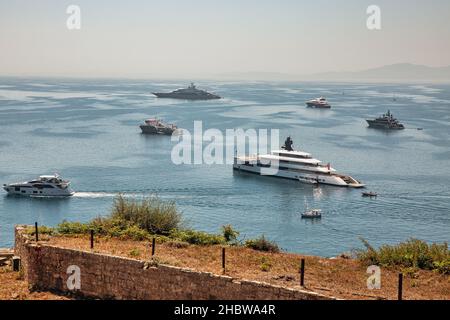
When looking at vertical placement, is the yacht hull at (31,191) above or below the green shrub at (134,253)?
below

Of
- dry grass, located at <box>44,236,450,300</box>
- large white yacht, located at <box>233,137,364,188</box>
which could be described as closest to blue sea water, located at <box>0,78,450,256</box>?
large white yacht, located at <box>233,137,364,188</box>

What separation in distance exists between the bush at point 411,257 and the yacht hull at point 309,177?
105ft

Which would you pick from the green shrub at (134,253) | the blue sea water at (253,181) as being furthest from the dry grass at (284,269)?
the blue sea water at (253,181)

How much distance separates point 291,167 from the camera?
50.4 metres

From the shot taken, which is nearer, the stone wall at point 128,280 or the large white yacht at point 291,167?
the stone wall at point 128,280

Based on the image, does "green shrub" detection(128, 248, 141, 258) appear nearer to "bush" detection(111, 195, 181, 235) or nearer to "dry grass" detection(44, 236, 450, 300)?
"dry grass" detection(44, 236, 450, 300)

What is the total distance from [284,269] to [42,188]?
99.6ft

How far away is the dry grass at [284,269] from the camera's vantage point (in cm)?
1103

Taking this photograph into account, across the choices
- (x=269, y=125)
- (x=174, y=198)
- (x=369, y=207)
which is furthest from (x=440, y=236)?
(x=269, y=125)

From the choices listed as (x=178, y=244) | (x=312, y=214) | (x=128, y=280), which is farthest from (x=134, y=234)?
(x=312, y=214)

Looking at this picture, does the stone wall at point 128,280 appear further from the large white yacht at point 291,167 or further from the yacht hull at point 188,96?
the yacht hull at point 188,96

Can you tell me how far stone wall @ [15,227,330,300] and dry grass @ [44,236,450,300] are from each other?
44 cm

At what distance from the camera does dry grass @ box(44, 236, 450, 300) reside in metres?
11.0
